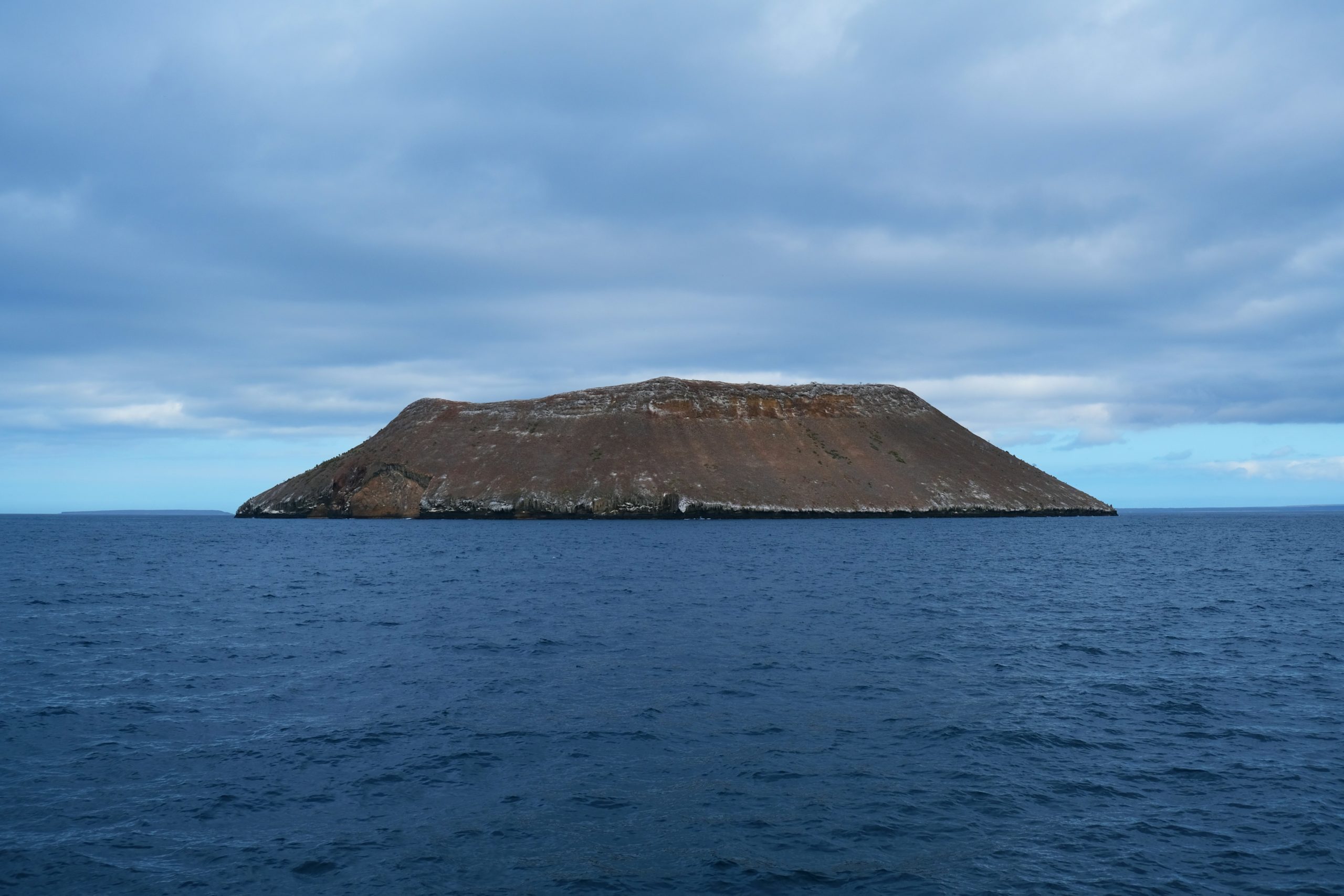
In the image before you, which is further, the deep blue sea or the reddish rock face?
the reddish rock face

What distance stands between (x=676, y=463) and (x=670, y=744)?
460 feet

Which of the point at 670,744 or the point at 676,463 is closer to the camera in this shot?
the point at 670,744

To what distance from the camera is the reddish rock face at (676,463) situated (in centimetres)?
15412

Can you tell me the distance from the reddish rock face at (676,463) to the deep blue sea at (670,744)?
105662 mm

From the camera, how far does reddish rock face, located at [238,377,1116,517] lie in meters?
154

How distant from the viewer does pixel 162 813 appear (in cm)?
1611

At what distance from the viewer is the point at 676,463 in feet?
526

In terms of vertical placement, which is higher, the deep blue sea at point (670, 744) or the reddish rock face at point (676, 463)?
the reddish rock face at point (676, 463)

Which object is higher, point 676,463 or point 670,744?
point 676,463

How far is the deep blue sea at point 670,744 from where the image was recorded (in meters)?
14.1

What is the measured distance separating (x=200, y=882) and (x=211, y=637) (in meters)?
24.3

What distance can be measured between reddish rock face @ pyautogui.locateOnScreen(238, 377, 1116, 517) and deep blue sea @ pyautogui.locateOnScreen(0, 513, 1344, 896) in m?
106

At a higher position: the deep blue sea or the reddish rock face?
the reddish rock face

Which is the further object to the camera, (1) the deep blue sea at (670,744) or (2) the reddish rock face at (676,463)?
(2) the reddish rock face at (676,463)
